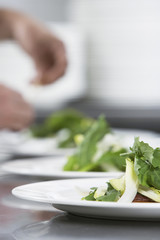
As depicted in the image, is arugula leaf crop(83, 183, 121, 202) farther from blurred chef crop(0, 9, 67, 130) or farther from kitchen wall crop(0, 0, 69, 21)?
kitchen wall crop(0, 0, 69, 21)

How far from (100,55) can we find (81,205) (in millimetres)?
5475

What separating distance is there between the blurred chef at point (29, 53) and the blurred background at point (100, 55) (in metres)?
3.24

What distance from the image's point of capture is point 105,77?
6.19 metres

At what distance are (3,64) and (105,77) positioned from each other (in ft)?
3.23

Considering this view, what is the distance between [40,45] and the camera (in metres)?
2.47

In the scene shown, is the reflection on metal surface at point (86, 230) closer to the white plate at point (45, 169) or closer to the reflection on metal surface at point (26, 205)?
the reflection on metal surface at point (26, 205)

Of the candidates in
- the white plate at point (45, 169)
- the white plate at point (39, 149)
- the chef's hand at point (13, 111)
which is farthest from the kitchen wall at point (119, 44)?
the white plate at point (45, 169)

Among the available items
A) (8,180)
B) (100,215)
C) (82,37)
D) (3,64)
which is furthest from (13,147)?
(82,37)

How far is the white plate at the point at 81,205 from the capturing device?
2.76ft

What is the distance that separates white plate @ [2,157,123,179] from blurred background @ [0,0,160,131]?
4131 millimetres

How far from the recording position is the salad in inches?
37.2

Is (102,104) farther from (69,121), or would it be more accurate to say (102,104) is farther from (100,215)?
(100,215)

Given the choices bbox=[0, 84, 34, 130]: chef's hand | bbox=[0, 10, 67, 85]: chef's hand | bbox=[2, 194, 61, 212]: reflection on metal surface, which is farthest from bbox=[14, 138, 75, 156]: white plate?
bbox=[2, 194, 61, 212]: reflection on metal surface

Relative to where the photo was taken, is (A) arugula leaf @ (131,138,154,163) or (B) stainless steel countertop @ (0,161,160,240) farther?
(A) arugula leaf @ (131,138,154,163)
